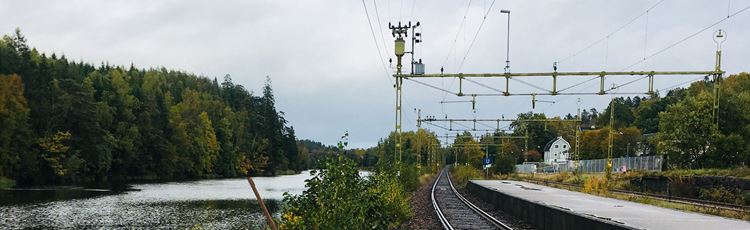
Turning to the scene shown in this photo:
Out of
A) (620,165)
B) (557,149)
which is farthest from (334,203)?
(557,149)

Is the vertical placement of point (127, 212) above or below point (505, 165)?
below

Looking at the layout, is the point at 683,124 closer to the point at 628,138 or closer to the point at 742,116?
the point at 742,116

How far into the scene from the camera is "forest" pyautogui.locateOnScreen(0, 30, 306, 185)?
70.4 meters

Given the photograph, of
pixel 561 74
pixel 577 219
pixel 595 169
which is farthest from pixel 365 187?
pixel 595 169

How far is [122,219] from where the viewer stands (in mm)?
35625

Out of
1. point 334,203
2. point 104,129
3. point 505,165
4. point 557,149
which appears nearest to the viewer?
point 334,203

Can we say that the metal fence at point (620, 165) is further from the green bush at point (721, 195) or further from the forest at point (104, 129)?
the forest at point (104, 129)

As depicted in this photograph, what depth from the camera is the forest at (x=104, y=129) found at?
2771 inches

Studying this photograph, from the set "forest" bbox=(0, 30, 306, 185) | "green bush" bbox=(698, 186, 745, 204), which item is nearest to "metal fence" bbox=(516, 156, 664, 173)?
"green bush" bbox=(698, 186, 745, 204)

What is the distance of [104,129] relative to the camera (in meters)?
84.1

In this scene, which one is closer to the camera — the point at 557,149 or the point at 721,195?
the point at 721,195

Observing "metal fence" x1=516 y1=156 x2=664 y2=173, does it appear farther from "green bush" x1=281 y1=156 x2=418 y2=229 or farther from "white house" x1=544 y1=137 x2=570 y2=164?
"white house" x1=544 y1=137 x2=570 y2=164

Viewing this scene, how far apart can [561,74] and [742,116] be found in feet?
105

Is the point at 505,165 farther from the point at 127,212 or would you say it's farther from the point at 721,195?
the point at 127,212
